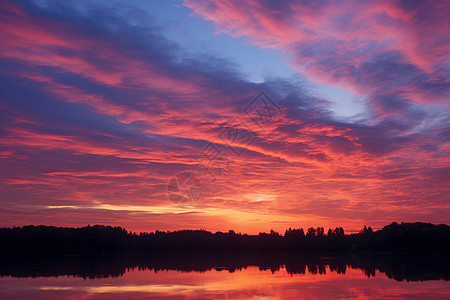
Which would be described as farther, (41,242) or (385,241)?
(385,241)

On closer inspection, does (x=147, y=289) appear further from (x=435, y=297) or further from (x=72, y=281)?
(x=435, y=297)

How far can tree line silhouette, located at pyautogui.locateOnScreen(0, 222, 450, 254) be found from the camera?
133m

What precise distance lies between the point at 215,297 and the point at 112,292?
873 centimetres

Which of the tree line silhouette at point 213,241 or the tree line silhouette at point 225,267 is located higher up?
the tree line silhouette at point 213,241

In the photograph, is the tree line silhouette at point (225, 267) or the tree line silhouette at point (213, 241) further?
the tree line silhouette at point (213, 241)

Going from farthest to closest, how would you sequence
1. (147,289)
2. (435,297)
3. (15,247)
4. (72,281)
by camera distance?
(15,247) < (72,281) < (147,289) < (435,297)

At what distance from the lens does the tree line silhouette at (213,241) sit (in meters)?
133

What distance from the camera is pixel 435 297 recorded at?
31.0 meters

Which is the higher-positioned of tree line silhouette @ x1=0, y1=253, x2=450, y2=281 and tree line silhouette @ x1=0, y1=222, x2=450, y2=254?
tree line silhouette @ x1=0, y1=222, x2=450, y2=254

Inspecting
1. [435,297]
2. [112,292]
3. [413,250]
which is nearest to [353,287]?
[435,297]

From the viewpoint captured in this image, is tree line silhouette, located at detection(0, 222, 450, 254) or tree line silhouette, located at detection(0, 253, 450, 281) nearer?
tree line silhouette, located at detection(0, 253, 450, 281)

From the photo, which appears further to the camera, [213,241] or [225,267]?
[213,241]

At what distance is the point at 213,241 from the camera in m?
178

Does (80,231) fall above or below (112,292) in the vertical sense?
above
